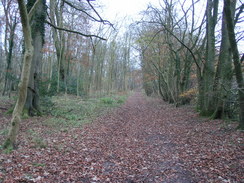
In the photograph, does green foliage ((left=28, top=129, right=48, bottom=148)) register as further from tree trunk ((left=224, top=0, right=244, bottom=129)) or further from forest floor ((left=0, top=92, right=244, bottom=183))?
tree trunk ((left=224, top=0, right=244, bottom=129))

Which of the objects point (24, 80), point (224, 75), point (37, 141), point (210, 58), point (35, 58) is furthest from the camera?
point (210, 58)

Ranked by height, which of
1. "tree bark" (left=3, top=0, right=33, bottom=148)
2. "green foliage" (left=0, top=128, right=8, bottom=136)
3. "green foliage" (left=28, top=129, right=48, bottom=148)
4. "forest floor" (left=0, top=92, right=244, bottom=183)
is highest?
"tree bark" (left=3, top=0, right=33, bottom=148)

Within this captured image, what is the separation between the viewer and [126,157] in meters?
5.92

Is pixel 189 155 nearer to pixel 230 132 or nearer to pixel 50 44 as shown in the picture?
pixel 230 132

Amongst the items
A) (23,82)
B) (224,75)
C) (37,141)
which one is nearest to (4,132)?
(37,141)

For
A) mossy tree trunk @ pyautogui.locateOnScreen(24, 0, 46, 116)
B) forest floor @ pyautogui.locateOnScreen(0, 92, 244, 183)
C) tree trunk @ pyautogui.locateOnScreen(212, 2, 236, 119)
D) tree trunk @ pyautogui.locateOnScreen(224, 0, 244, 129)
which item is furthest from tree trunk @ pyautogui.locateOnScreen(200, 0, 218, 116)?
mossy tree trunk @ pyautogui.locateOnScreen(24, 0, 46, 116)

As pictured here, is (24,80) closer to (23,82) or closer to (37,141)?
(23,82)

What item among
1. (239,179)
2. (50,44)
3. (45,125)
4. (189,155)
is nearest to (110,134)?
(45,125)

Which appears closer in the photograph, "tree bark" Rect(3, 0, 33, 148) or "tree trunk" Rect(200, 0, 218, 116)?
"tree bark" Rect(3, 0, 33, 148)

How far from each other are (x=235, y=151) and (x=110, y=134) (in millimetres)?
4872

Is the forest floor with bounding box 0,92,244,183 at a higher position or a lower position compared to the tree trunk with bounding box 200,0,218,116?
lower

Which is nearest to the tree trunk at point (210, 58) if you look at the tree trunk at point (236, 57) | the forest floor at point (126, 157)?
the forest floor at point (126, 157)

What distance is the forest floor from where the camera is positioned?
4.48 meters

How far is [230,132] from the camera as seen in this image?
752 centimetres
